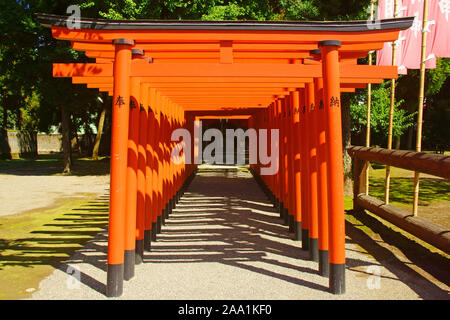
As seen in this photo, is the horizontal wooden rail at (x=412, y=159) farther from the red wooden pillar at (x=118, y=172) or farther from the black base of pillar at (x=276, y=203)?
the red wooden pillar at (x=118, y=172)

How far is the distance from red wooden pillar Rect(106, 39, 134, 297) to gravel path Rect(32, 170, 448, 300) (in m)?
0.27

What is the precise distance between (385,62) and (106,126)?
25971 mm

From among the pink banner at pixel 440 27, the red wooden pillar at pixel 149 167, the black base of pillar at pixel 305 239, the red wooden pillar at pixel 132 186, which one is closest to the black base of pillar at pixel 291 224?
the black base of pillar at pixel 305 239

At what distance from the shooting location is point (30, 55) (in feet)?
53.7

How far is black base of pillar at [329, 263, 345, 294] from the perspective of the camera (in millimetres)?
4551

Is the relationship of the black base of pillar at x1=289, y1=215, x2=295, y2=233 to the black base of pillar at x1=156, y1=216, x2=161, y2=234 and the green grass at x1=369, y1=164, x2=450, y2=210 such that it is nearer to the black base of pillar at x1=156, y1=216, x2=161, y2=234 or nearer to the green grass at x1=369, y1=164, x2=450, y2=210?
the black base of pillar at x1=156, y1=216, x2=161, y2=234

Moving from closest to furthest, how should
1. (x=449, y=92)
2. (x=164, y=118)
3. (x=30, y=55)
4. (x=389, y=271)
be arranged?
(x=389, y=271) < (x=164, y=118) < (x=30, y=55) < (x=449, y=92)

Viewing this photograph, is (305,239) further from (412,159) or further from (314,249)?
(412,159)

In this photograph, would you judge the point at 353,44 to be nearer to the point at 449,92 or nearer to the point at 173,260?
the point at 173,260

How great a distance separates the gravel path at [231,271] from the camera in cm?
459

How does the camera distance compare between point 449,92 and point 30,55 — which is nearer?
point 30,55

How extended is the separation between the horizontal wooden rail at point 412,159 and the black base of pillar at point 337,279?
5.64ft
